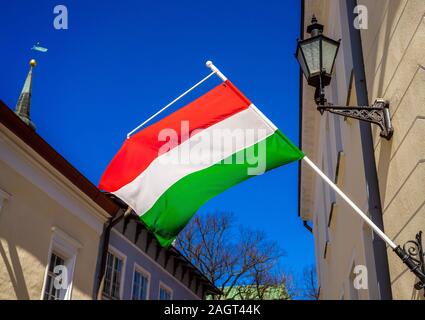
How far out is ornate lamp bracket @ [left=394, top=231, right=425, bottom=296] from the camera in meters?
3.82

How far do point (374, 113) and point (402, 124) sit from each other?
0.48 metres

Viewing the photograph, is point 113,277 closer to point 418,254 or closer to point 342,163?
point 342,163

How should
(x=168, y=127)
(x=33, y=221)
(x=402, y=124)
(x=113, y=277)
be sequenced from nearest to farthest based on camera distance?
1. (x=402, y=124)
2. (x=168, y=127)
3. (x=33, y=221)
4. (x=113, y=277)

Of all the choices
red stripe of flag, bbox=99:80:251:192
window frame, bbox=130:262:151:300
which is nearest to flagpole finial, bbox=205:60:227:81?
red stripe of flag, bbox=99:80:251:192

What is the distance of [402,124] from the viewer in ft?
14.7

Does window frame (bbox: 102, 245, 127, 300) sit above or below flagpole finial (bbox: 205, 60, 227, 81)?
above

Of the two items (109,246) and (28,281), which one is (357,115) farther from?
(109,246)

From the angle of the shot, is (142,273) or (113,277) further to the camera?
(142,273)

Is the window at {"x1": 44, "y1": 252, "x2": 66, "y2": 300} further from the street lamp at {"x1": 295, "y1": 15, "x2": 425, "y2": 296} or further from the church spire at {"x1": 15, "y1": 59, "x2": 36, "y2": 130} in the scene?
the church spire at {"x1": 15, "y1": 59, "x2": 36, "y2": 130}

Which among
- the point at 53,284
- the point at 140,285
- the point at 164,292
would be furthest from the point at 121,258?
the point at 164,292

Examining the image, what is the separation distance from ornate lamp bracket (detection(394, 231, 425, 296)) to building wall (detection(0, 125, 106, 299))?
9.67 metres

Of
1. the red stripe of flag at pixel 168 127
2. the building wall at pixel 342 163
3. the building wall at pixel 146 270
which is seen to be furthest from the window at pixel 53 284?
the red stripe of flag at pixel 168 127

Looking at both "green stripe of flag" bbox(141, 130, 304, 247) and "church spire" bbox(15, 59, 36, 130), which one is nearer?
"green stripe of flag" bbox(141, 130, 304, 247)

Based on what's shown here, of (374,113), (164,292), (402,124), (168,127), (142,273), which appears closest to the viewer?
(402,124)
